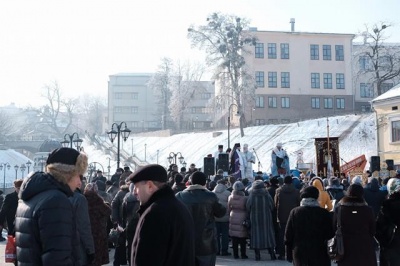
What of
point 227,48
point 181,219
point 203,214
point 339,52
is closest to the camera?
point 181,219

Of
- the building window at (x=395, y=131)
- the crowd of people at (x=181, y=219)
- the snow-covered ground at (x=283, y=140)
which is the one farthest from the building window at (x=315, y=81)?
the crowd of people at (x=181, y=219)

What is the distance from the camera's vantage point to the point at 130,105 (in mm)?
115312

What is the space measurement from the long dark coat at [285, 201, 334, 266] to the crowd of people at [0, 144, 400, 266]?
13mm

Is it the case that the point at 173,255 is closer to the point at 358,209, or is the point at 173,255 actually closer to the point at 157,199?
the point at 157,199

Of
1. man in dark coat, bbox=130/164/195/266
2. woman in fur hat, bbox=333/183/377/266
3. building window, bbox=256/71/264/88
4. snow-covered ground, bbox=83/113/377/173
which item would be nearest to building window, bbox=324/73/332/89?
building window, bbox=256/71/264/88

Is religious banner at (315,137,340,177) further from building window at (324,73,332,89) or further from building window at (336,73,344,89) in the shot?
building window at (336,73,344,89)

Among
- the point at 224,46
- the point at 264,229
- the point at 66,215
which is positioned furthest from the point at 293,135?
the point at 66,215

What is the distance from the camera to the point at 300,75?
74625mm

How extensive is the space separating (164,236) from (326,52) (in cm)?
7382

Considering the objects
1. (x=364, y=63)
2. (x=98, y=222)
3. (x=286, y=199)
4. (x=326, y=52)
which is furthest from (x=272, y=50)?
(x=98, y=222)

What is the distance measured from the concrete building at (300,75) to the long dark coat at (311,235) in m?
63.8

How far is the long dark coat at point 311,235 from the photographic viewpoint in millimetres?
8742

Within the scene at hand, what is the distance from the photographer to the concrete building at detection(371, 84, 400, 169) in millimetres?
42625

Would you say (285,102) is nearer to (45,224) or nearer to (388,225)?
(388,225)
